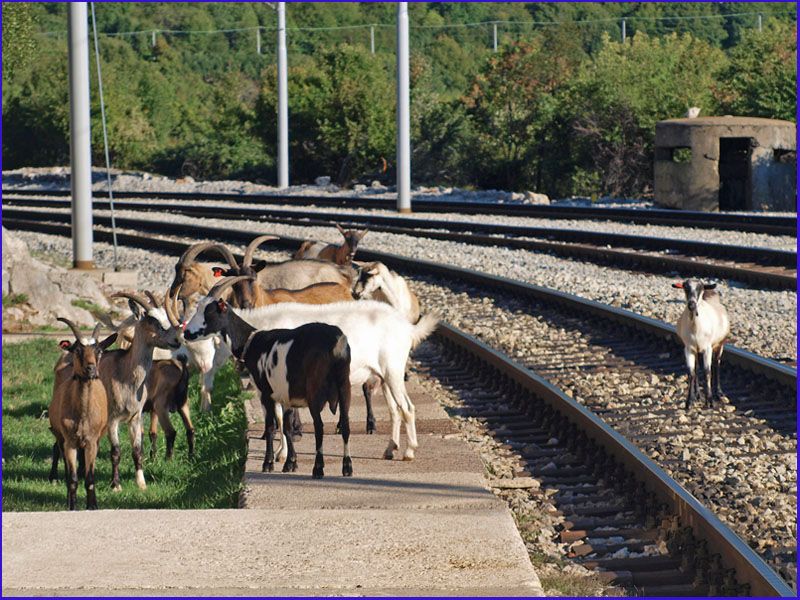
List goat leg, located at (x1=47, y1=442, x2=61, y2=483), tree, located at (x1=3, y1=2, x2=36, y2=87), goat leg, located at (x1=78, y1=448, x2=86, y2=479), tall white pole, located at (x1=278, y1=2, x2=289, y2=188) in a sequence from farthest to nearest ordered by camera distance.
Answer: tree, located at (x1=3, y1=2, x2=36, y2=87) < tall white pole, located at (x1=278, y1=2, x2=289, y2=188) < goat leg, located at (x1=47, y1=442, x2=61, y2=483) < goat leg, located at (x1=78, y1=448, x2=86, y2=479)

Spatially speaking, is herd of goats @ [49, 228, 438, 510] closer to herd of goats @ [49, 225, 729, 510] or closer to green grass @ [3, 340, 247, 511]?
herd of goats @ [49, 225, 729, 510]

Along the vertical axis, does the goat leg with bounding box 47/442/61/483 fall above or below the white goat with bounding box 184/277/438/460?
below

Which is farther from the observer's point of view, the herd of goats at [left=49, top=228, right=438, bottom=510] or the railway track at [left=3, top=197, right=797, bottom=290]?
the railway track at [left=3, top=197, right=797, bottom=290]

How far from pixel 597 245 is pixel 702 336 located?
13.9 m

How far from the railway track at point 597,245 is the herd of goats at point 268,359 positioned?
7.93 metres

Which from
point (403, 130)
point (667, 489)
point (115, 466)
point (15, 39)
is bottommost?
point (115, 466)

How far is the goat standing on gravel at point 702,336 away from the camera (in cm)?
1164

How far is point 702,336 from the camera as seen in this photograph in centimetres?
1188

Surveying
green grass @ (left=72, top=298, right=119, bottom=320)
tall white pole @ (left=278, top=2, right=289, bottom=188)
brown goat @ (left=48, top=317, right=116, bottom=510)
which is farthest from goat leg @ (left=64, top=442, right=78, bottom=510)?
tall white pole @ (left=278, top=2, right=289, bottom=188)

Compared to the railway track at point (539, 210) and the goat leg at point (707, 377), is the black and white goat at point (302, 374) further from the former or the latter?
the railway track at point (539, 210)

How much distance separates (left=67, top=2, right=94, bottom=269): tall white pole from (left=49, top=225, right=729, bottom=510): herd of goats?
9.74m

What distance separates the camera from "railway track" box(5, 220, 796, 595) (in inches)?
292

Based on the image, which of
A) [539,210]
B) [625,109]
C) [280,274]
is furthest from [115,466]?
[625,109]

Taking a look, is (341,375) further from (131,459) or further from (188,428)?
(131,459)
